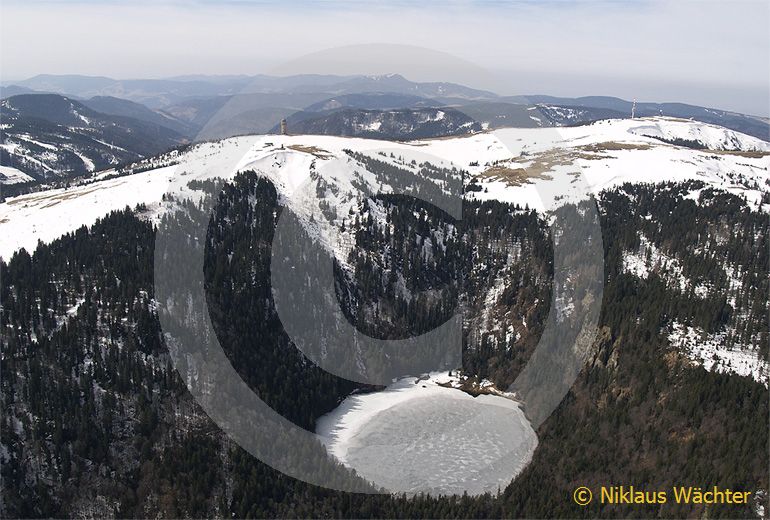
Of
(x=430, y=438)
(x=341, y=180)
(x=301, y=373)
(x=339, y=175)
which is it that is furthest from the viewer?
(x=339, y=175)

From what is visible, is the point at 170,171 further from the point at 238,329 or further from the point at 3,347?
the point at 3,347

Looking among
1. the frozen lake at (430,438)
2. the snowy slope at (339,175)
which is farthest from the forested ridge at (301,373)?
the snowy slope at (339,175)

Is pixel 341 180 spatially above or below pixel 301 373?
above

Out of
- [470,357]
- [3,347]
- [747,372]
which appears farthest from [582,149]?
[3,347]

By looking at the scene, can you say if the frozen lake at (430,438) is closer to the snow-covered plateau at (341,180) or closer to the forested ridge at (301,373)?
the forested ridge at (301,373)

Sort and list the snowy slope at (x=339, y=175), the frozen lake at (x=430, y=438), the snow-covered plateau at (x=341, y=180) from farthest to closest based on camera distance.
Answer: the snowy slope at (x=339, y=175) → the snow-covered plateau at (x=341, y=180) → the frozen lake at (x=430, y=438)

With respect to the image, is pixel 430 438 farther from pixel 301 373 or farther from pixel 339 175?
pixel 339 175

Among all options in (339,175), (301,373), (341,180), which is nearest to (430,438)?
(301,373)
